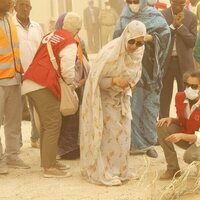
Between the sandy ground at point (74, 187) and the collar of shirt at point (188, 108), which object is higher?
the collar of shirt at point (188, 108)

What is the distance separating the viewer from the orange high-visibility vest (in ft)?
18.1

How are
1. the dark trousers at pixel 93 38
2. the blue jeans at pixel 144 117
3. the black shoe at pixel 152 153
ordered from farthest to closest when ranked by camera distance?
1. the dark trousers at pixel 93 38
2. the blue jeans at pixel 144 117
3. the black shoe at pixel 152 153

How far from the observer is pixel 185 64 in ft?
22.2

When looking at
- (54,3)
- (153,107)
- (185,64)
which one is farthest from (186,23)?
(54,3)

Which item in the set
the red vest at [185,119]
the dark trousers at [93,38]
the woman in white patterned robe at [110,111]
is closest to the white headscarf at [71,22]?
the woman in white patterned robe at [110,111]

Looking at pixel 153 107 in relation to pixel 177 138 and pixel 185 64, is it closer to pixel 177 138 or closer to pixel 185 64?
pixel 185 64

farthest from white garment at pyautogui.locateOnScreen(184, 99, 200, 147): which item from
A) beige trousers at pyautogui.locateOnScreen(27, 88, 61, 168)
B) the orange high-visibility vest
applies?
the orange high-visibility vest

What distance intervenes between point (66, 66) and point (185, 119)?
1.08m

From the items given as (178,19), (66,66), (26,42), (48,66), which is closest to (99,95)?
(66,66)

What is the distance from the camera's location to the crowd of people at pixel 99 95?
520 cm

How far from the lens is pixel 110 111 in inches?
208

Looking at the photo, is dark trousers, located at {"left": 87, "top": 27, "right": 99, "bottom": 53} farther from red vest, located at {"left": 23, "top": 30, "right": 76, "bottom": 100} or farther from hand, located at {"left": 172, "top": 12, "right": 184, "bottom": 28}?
red vest, located at {"left": 23, "top": 30, "right": 76, "bottom": 100}

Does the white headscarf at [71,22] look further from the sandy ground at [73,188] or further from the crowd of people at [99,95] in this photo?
the sandy ground at [73,188]

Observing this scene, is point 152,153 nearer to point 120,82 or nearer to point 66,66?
point 120,82
